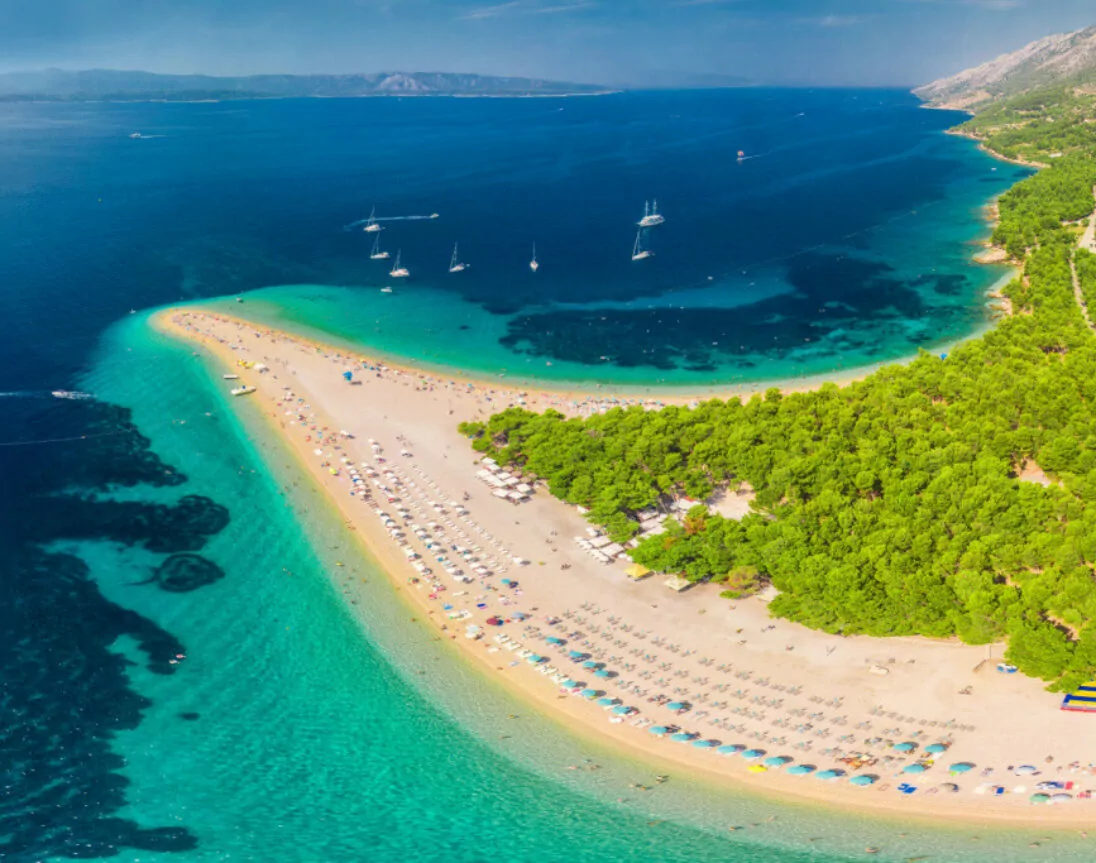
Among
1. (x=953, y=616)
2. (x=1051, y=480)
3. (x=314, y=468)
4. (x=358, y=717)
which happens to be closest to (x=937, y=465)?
(x=1051, y=480)

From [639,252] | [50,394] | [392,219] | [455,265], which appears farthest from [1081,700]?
[392,219]

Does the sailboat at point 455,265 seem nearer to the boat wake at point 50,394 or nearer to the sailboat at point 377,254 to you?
the sailboat at point 377,254

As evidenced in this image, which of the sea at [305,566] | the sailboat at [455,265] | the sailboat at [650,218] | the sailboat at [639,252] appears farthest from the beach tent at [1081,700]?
the sailboat at [650,218]

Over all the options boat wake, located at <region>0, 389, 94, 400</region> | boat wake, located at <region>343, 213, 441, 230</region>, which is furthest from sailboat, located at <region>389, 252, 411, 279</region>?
boat wake, located at <region>0, 389, 94, 400</region>

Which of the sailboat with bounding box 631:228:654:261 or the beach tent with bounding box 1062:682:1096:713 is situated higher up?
the sailboat with bounding box 631:228:654:261

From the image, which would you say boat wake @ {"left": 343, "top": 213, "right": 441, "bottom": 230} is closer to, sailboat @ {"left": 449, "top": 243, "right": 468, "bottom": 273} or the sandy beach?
sailboat @ {"left": 449, "top": 243, "right": 468, "bottom": 273}
